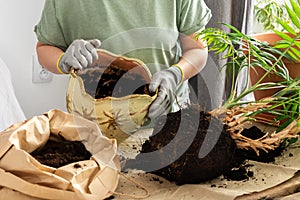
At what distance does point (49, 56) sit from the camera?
1.13 metres

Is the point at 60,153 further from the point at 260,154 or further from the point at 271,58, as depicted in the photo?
the point at 271,58

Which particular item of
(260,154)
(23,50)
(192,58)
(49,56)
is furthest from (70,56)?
(23,50)

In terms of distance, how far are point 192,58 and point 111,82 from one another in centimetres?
30

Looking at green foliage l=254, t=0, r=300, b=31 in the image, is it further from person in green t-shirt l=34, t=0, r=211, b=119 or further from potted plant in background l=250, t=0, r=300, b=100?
person in green t-shirt l=34, t=0, r=211, b=119

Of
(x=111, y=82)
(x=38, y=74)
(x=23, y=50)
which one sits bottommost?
(x=38, y=74)

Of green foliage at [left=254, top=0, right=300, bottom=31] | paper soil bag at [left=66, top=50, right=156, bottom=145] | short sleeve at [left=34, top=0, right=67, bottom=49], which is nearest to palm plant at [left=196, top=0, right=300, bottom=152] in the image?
paper soil bag at [left=66, top=50, right=156, bottom=145]

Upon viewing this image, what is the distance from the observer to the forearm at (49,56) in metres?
1.11

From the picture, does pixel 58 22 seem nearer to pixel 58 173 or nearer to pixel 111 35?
pixel 111 35

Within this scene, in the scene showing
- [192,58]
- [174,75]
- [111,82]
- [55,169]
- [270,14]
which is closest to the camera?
[55,169]

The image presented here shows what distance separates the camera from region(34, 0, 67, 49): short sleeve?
1.20m

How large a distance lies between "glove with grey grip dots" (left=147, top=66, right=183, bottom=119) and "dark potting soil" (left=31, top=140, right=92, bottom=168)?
157 mm

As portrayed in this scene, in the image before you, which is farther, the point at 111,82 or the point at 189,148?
the point at 111,82

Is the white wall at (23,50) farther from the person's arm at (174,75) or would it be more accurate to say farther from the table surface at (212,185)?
the table surface at (212,185)

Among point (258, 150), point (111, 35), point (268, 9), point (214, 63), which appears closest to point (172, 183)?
point (258, 150)
